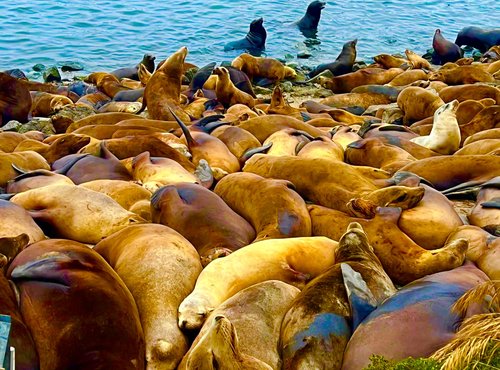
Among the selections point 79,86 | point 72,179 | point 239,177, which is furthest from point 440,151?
point 79,86

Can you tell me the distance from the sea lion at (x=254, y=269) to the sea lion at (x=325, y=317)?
0.92 feet

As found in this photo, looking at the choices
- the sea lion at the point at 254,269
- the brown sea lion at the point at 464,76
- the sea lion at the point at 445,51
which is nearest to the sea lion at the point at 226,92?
the brown sea lion at the point at 464,76

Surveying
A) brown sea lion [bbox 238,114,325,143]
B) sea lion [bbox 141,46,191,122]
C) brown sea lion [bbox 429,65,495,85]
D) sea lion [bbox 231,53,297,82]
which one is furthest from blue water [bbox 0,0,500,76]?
brown sea lion [bbox 238,114,325,143]

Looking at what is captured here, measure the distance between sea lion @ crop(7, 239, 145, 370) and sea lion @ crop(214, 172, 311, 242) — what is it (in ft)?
4.52

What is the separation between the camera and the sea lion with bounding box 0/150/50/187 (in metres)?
5.79

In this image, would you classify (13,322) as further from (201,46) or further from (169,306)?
(201,46)

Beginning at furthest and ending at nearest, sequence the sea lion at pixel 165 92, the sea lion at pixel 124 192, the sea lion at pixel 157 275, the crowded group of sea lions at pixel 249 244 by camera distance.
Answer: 1. the sea lion at pixel 165 92
2. the sea lion at pixel 124 192
3. the sea lion at pixel 157 275
4. the crowded group of sea lions at pixel 249 244

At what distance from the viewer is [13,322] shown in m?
2.85

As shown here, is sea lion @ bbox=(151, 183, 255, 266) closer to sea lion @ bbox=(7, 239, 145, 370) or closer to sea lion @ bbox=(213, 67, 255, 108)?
sea lion @ bbox=(7, 239, 145, 370)

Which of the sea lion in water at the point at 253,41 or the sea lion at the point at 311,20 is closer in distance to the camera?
the sea lion in water at the point at 253,41

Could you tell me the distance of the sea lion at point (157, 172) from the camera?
5.53 m

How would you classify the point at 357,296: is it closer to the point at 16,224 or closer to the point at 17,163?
the point at 16,224

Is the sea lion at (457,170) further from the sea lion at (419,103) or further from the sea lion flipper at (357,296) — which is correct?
the sea lion at (419,103)

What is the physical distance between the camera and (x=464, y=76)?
11.8 meters
